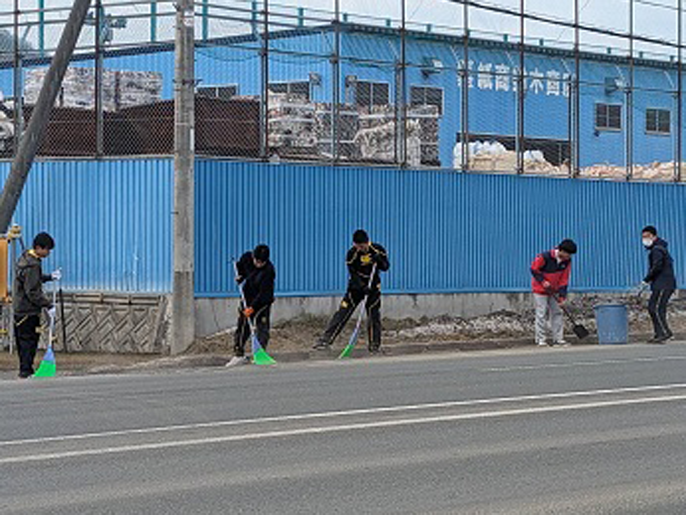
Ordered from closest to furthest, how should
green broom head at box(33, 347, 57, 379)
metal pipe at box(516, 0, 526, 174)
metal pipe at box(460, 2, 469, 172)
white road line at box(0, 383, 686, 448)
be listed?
white road line at box(0, 383, 686, 448) → green broom head at box(33, 347, 57, 379) → metal pipe at box(460, 2, 469, 172) → metal pipe at box(516, 0, 526, 174)

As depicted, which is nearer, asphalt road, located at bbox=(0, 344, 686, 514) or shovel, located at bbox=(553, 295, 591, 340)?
asphalt road, located at bbox=(0, 344, 686, 514)

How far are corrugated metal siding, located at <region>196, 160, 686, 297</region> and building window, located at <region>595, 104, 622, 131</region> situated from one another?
9.74ft

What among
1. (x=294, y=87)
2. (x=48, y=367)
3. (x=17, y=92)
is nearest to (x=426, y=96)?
(x=294, y=87)

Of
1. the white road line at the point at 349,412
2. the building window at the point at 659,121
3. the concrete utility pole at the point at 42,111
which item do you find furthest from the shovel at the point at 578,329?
the building window at the point at 659,121

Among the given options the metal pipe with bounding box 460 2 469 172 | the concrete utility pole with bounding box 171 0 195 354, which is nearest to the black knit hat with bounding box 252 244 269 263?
the concrete utility pole with bounding box 171 0 195 354

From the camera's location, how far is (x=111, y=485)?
940 centimetres

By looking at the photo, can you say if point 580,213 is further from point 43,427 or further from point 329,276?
point 43,427

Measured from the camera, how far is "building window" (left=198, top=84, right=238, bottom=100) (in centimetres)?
2584

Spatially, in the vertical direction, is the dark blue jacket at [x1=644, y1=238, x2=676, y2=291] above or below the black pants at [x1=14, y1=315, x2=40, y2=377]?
above

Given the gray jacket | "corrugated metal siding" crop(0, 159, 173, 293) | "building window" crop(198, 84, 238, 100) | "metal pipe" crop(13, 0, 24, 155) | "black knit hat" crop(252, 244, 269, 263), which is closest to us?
the gray jacket

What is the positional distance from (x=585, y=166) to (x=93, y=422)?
68.5 feet

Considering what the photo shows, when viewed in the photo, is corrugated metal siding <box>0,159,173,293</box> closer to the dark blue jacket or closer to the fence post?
the fence post

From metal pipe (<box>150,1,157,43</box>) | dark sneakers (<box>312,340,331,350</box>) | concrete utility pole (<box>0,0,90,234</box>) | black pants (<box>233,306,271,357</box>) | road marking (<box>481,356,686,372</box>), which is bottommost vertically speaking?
road marking (<box>481,356,686,372</box>)

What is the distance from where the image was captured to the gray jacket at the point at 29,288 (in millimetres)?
18141
